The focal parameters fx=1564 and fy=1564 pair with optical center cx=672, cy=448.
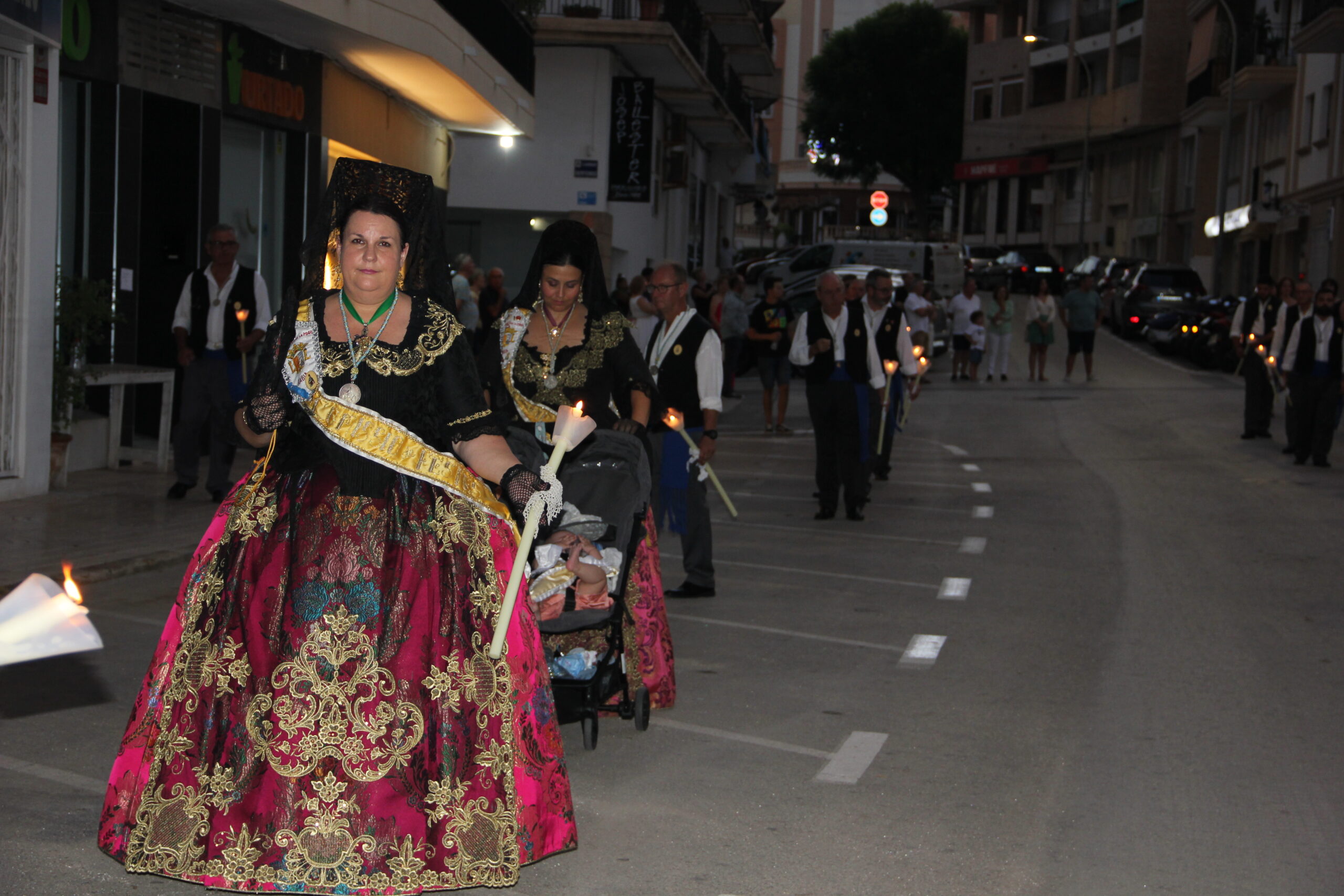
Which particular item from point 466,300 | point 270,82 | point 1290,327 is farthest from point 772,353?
point 270,82

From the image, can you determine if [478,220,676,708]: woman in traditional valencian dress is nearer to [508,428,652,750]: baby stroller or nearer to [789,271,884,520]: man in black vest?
[508,428,652,750]: baby stroller

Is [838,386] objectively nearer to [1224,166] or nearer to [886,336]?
[886,336]

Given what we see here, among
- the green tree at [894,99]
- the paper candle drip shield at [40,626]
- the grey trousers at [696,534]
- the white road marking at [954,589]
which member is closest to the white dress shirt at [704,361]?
the grey trousers at [696,534]

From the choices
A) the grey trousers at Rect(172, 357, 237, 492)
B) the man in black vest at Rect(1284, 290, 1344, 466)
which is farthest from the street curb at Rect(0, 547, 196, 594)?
the man in black vest at Rect(1284, 290, 1344, 466)

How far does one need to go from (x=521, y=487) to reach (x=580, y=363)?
2288 millimetres

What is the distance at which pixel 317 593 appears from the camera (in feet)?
13.9

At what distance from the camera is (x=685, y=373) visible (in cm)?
908

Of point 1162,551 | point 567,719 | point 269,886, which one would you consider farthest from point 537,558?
point 1162,551

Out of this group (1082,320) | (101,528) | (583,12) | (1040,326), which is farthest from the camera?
(1040,326)

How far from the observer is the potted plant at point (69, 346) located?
11.4 metres

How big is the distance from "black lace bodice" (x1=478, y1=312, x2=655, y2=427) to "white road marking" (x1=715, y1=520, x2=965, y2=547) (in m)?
5.21

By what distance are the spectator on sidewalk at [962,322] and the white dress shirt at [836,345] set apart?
15574mm

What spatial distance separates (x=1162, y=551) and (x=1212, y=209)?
45453mm

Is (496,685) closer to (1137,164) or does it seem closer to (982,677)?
(982,677)
